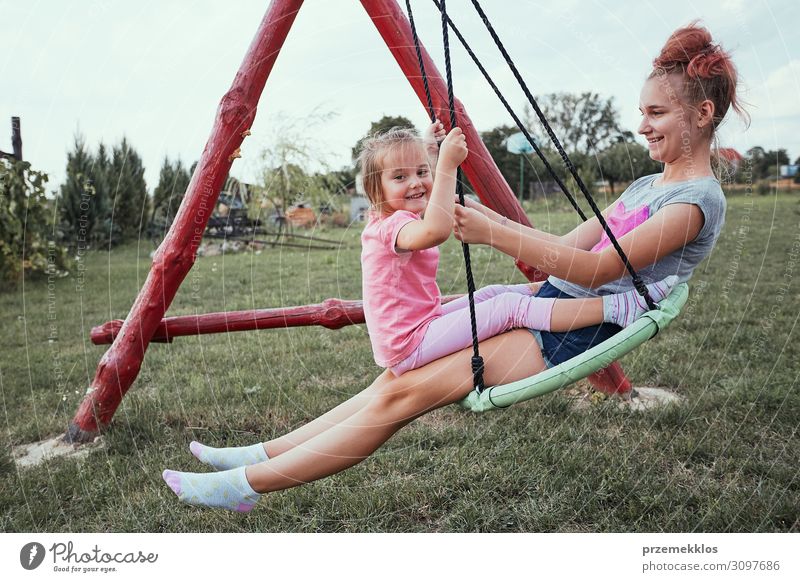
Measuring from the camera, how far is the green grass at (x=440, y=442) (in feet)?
6.72

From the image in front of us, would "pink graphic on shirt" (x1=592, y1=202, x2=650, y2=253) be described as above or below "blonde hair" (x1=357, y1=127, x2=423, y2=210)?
below

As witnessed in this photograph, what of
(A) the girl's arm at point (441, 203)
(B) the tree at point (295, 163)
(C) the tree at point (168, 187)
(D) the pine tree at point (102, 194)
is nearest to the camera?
(A) the girl's arm at point (441, 203)

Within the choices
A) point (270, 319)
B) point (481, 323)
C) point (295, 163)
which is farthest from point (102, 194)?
point (481, 323)

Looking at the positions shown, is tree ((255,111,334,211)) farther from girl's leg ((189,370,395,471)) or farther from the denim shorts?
the denim shorts

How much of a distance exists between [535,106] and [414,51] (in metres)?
0.71

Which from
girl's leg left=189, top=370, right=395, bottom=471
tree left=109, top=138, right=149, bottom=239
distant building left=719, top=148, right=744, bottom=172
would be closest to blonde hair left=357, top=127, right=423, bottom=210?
girl's leg left=189, top=370, right=395, bottom=471

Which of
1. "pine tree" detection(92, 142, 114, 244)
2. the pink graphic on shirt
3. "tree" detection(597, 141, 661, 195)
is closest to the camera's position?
the pink graphic on shirt

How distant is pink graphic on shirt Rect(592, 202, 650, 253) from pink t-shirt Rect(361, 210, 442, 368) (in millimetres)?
448

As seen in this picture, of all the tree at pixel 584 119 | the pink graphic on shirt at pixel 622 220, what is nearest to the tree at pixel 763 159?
the tree at pixel 584 119

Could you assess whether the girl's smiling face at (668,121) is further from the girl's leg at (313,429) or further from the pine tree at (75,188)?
the pine tree at (75,188)

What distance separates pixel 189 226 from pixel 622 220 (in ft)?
4.71

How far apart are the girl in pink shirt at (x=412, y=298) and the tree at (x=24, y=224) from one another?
13.0 ft

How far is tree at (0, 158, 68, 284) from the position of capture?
5059 mm
